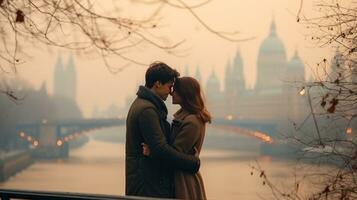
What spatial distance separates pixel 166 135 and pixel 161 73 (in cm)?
11

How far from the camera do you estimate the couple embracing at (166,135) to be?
109 cm

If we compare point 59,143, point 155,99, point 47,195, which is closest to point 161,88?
point 155,99

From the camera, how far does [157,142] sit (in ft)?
3.48

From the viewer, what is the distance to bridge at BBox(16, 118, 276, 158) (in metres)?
17.8

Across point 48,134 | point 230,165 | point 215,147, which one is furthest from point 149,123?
point 215,147

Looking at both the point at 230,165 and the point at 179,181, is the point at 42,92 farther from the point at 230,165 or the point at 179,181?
the point at 179,181

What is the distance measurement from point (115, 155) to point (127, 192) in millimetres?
19862

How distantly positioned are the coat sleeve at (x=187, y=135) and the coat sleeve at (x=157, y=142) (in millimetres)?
24

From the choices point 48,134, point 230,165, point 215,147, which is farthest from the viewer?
point 215,147

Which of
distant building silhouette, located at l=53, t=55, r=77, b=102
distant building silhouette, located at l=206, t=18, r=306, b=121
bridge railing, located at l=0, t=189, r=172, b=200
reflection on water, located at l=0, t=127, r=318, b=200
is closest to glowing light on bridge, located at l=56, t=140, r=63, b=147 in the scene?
reflection on water, located at l=0, t=127, r=318, b=200

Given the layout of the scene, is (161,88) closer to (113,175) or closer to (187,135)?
(187,135)

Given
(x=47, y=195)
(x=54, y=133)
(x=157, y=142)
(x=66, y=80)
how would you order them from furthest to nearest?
(x=66, y=80)
(x=54, y=133)
(x=157, y=142)
(x=47, y=195)

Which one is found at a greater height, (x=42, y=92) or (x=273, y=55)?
(x=273, y=55)

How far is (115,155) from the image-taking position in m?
20.8
